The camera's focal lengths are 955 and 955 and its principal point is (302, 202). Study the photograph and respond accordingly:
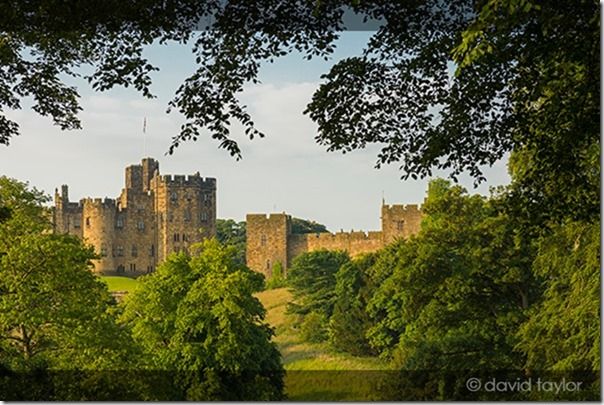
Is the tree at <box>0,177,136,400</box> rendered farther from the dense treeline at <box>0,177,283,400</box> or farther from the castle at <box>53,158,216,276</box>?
the castle at <box>53,158,216,276</box>

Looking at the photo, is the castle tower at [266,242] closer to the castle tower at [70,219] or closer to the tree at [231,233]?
the tree at [231,233]

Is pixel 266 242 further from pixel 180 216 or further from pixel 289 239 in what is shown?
pixel 180 216

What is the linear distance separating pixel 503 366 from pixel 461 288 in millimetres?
1233

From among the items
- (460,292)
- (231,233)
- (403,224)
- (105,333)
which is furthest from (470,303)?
(403,224)

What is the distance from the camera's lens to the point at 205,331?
853 centimetres

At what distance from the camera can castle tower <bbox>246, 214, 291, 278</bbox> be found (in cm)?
1459

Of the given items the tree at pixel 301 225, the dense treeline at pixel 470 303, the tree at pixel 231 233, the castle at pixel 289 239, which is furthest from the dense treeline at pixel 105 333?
the tree at pixel 301 225

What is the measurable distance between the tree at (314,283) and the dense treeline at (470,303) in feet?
0.10

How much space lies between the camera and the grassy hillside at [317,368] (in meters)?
6.70

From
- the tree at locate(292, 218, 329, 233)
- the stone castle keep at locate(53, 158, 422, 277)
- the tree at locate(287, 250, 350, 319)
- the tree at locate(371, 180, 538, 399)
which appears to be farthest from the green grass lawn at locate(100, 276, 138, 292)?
the tree at locate(371, 180, 538, 399)

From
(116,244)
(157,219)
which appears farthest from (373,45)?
(157,219)

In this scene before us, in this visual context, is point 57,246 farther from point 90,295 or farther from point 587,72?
point 587,72

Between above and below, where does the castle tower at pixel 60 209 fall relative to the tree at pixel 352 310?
above

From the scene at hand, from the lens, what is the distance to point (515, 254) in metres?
8.48
